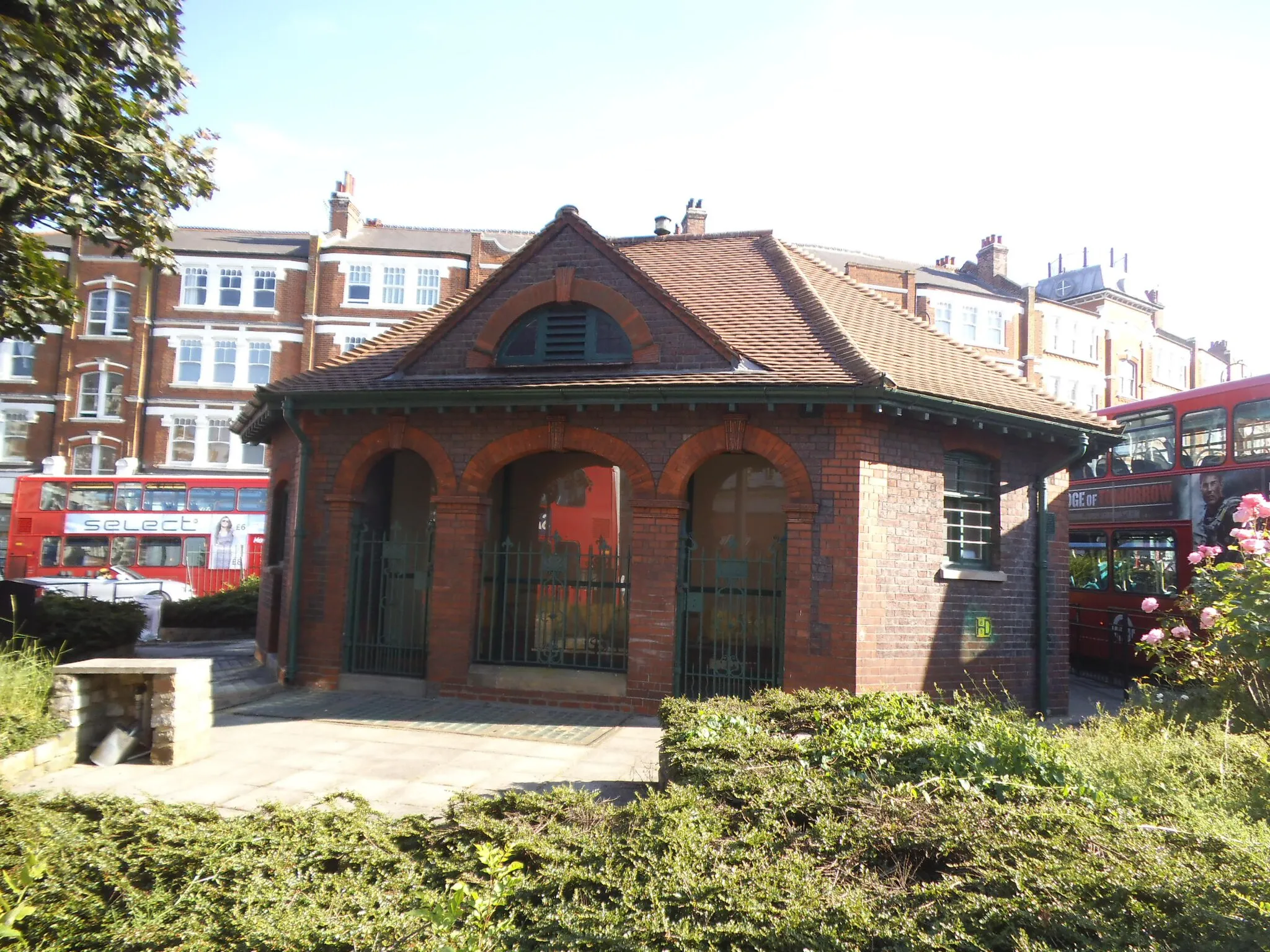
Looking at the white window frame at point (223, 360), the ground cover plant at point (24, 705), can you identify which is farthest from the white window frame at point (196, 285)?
the ground cover plant at point (24, 705)

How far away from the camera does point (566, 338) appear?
37.1ft

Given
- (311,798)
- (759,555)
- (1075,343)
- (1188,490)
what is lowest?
(311,798)

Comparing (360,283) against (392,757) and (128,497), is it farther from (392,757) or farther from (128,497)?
(392,757)

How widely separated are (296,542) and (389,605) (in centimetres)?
151

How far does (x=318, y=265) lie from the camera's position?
119 feet

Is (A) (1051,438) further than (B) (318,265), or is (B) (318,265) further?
(B) (318,265)

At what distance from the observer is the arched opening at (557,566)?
1071 cm

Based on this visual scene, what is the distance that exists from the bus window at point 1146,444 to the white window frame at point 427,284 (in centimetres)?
2791

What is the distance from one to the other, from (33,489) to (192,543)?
503cm

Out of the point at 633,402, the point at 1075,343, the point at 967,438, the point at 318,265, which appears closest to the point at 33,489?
the point at 318,265

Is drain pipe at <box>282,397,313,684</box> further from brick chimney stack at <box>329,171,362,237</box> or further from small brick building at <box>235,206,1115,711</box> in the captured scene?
brick chimney stack at <box>329,171,362,237</box>

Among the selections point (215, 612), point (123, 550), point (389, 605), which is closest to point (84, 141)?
point (389, 605)

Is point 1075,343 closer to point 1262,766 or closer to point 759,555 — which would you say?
point 759,555

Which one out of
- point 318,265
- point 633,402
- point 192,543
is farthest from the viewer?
point 318,265
